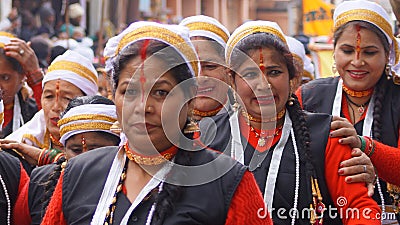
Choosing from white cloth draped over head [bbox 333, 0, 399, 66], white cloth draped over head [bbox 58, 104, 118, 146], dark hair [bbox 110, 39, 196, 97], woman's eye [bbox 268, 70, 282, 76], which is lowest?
white cloth draped over head [bbox 58, 104, 118, 146]

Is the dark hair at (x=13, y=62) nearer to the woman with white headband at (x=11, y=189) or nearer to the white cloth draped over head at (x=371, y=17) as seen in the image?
the woman with white headband at (x=11, y=189)

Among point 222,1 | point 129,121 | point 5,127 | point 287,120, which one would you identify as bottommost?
point 222,1

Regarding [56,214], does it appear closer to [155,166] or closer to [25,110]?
[155,166]

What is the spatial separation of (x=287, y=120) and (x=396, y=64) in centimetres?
129

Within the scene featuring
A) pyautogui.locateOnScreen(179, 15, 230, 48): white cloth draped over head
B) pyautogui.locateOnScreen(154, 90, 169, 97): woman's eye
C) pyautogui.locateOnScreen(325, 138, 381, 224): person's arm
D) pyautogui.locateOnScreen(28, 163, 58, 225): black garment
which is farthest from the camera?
pyautogui.locateOnScreen(179, 15, 230, 48): white cloth draped over head

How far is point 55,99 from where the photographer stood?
5527mm

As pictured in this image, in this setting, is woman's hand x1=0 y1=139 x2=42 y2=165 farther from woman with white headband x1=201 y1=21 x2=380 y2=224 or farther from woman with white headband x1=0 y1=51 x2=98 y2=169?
woman with white headband x1=201 y1=21 x2=380 y2=224

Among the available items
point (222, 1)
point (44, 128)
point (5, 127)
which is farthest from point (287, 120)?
point (222, 1)

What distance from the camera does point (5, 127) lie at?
632 centimetres

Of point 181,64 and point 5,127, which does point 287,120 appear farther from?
point 5,127

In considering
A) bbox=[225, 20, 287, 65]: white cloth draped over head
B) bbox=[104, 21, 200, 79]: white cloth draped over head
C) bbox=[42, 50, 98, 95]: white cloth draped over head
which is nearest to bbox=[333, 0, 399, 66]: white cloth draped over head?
bbox=[225, 20, 287, 65]: white cloth draped over head

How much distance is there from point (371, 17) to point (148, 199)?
238cm

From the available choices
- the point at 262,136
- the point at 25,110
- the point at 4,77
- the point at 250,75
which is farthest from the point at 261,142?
the point at 25,110

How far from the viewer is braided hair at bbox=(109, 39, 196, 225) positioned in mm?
3092
